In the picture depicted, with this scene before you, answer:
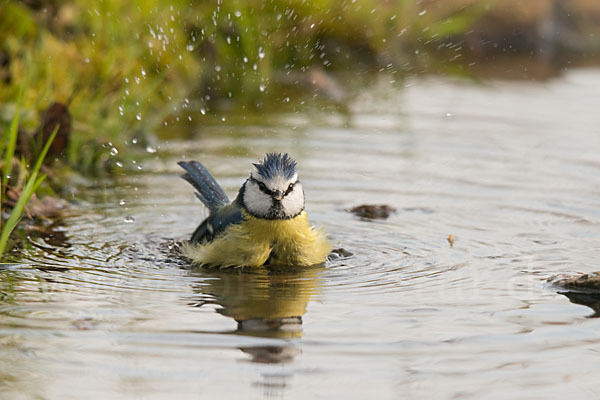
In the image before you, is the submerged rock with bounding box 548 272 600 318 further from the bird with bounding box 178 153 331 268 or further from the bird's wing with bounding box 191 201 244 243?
the bird's wing with bounding box 191 201 244 243

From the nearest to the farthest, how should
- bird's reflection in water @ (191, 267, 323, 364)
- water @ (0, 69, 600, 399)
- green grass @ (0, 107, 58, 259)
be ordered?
1. water @ (0, 69, 600, 399)
2. bird's reflection in water @ (191, 267, 323, 364)
3. green grass @ (0, 107, 58, 259)

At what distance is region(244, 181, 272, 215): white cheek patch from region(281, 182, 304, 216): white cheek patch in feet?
0.26

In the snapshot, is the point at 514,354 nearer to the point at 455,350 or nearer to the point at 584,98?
the point at 455,350

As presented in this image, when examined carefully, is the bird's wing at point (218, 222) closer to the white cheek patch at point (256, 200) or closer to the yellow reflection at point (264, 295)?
the white cheek patch at point (256, 200)

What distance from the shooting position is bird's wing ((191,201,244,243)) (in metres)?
4.76

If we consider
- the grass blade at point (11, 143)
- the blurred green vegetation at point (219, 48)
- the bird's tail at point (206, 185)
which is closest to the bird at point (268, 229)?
the bird's tail at point (206, 185)

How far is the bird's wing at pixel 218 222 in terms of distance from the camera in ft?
15.6

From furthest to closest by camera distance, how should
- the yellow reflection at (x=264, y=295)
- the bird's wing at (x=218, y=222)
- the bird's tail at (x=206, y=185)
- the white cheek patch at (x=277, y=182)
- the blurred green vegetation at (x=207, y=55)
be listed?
the blurred green vegetation at (x=207, y=55)
the bird's tail at (x=206, y=185)
the bird's wing at (x=218, y=222)
the white cheek patch at (x=277, y=182)
the yellow reflection at (x=264, y=295)

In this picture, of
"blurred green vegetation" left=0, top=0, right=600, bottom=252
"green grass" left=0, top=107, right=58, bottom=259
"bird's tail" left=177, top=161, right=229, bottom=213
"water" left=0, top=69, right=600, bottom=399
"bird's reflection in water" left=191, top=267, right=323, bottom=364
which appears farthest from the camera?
"blurred green vegetation" left=0, top=0, right=600, bottom=252

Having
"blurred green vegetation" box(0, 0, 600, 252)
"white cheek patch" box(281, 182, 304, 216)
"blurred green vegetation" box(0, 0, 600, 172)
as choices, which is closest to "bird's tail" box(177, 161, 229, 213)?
"white cheek patch" box(281, 182, 304, 216)

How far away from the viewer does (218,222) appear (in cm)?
488

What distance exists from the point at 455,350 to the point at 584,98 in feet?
21.7

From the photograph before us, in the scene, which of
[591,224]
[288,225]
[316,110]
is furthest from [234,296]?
[316,110]

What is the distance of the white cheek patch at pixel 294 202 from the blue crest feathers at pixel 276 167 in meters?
0.11
